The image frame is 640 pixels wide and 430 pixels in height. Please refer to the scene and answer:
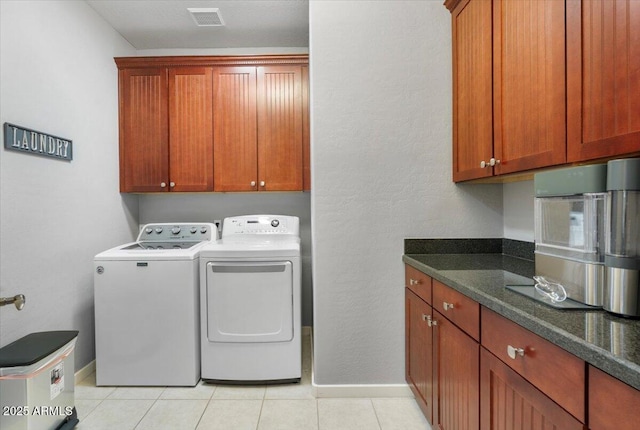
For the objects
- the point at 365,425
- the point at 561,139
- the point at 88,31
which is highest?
the point at 88,31

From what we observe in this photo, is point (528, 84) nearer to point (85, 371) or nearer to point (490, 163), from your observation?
point (490, 163)

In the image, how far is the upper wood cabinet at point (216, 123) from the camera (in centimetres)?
280

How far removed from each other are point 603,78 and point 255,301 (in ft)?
6.70

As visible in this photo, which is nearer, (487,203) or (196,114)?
(487,203)

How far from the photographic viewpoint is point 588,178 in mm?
922

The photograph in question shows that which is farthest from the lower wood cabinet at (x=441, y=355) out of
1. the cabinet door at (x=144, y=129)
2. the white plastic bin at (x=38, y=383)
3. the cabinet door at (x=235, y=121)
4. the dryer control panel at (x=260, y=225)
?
the cabinet door at (x=144, y=129)

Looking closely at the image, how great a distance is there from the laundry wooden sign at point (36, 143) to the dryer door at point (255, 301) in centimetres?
126

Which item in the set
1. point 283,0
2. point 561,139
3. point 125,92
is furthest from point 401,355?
point 125,92

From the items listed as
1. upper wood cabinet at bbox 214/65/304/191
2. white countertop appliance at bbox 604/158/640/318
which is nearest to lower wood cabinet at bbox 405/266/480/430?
white countertop appliance at bbox 604/158/640/318

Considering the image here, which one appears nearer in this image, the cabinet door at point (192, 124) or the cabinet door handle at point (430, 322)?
the cabinet door handle at point (430, 322)

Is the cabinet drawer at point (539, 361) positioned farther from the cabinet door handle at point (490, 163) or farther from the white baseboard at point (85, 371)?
the white baseboard at point (85, 371)

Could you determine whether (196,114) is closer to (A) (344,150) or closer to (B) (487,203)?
(A) (344,150)

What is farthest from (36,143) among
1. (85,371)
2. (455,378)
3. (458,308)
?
(455,378)

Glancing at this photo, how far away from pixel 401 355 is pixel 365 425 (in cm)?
45
